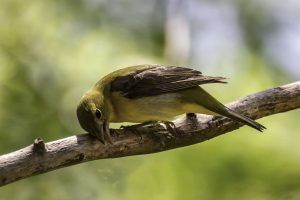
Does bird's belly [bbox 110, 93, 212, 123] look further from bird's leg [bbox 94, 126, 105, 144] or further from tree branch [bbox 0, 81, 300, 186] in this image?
bird's leg [bbox 94, 126, 105, 144]

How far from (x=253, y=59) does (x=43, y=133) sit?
59.9 inches

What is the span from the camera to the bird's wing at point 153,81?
174 inches

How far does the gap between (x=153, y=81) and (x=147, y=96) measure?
0.32 ft

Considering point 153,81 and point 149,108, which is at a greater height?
point 153,81

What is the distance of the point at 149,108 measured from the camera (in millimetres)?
4406

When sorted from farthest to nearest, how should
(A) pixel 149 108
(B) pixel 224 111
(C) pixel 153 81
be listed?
(C) pixel 153 81, (A) pixel 149 108, (B) pixel 224 111

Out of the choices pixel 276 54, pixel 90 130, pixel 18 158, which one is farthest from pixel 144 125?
pixel 276 54

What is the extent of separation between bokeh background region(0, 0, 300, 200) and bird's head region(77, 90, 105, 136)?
0.56 metres

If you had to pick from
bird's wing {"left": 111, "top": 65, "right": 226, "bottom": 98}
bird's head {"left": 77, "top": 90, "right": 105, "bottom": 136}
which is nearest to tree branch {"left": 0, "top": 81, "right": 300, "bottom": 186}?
bird's head {"left": 77, "top": 90, "right": 105, "bottom": 136}

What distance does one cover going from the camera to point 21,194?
4.79 meters

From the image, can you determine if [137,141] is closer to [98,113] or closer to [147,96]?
[98,113]

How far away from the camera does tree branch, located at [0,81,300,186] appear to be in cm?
347

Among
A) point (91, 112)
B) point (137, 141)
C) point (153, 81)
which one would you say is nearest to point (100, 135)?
point (137, 141)

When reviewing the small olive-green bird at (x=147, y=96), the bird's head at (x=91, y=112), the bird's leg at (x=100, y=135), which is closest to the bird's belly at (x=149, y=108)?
the small olive-green bird at (x=147, y=96)
